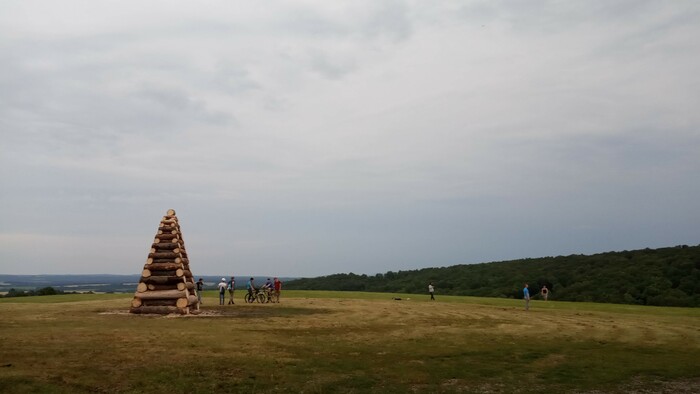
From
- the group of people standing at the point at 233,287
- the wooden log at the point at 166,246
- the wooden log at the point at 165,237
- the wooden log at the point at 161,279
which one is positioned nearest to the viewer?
the wooden log at the point at 161,279

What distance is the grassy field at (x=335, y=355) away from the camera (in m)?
12.6

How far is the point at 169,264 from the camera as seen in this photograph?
30.6m

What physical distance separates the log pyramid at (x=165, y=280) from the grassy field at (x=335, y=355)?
8.20 ft

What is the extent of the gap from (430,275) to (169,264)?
280ft

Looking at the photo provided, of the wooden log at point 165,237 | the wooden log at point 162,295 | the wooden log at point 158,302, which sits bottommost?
the wooden log at point 158,302

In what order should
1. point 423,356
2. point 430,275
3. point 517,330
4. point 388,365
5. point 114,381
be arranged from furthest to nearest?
point 430,275 < point 517,330 < point 423,356 < point 388,365 < point 114,381

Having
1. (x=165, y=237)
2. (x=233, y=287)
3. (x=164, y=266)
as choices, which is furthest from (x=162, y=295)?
(x=233, y=287)

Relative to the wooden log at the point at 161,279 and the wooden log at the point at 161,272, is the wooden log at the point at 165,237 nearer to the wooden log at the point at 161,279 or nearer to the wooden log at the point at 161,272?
the wooden log at the point at 161,272

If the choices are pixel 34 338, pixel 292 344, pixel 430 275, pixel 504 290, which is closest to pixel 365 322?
pixel 292 344

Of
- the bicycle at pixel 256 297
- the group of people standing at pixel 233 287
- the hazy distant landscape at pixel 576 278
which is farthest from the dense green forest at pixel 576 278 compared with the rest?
the bicycle at pixel 256 297

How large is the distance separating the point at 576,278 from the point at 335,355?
237ft

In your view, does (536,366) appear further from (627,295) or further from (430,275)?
(430,275)

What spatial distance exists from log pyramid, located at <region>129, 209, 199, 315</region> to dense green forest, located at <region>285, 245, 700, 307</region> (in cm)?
5051

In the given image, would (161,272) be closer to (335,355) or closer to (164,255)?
(164,255)
